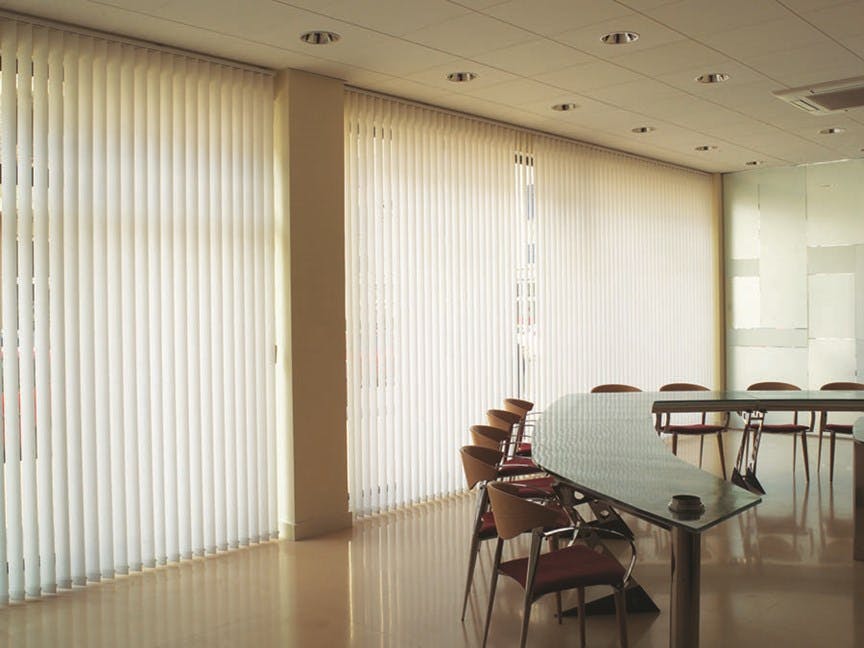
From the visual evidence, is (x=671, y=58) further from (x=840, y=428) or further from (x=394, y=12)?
(x=840, y=428)

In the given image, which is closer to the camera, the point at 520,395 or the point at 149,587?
the point at 149,587

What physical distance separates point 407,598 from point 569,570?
1.38 m

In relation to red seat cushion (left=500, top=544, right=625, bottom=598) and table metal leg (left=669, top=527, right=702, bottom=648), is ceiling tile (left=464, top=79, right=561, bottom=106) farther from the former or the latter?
table metal leg (left=669, top=527, right=702, bottom=648)

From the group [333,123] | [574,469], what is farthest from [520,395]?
[574,469]

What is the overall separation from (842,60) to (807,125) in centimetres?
226

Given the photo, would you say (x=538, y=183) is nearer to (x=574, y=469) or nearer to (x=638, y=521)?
(x=638, y=521)

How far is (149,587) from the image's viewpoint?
5.04m

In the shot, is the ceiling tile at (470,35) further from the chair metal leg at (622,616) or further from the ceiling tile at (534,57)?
the chair metal leg at (622,616)

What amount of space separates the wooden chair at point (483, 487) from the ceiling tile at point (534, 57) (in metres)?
2.57

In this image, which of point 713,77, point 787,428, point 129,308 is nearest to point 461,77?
point 713,77

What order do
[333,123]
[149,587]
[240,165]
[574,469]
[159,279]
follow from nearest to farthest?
[574,469], [149,587], [159,279], [240,165], [333,123]

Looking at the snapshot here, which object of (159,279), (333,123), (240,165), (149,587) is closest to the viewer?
(149,587)

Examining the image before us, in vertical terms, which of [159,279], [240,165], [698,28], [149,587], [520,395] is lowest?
[149,587]

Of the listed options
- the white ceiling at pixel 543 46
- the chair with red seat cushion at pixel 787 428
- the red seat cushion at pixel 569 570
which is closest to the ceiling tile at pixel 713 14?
the white ceiling at pixel 543 46
